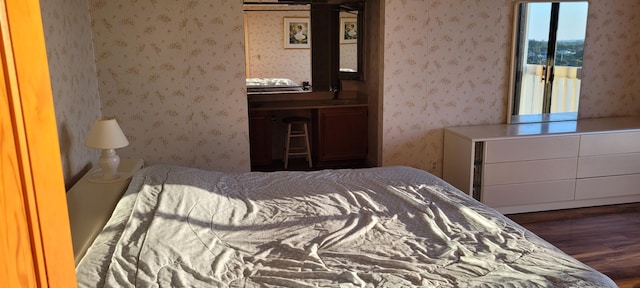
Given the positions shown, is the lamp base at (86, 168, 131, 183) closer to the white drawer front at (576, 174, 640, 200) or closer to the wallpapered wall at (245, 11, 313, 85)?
the wallpapered wall at (245, 11, 313, 85)

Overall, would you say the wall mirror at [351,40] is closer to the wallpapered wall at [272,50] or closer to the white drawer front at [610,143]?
the wallpapered wall at [272,50]

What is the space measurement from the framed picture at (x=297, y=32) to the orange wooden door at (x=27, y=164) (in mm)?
4317

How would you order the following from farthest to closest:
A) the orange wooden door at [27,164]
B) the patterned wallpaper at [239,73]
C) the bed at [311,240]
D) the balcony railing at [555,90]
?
the balcony railing at [555,90] → the patterned wallpaper at [239,73] → the bed at [311,240] → the orange wooden door at [27,164]

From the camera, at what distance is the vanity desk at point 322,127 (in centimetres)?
498

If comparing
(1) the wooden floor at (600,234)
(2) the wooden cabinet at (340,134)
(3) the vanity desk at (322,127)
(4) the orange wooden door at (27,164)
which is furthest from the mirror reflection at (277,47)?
(4) the orange wooden door at (27,164)

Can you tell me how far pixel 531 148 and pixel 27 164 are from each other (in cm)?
385

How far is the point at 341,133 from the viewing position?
202 inches

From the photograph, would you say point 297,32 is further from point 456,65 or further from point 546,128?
point 546,128

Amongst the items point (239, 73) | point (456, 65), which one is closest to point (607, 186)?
point (456, 65)

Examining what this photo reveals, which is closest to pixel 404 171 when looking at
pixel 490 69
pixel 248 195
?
pixel 248 195

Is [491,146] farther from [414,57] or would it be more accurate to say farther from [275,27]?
[275,27]

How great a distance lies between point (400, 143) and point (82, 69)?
2.70m

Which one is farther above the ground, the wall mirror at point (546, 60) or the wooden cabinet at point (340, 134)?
the wall mirror at point (546, 60)

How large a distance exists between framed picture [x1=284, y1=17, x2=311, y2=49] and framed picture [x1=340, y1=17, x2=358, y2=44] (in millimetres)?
359
